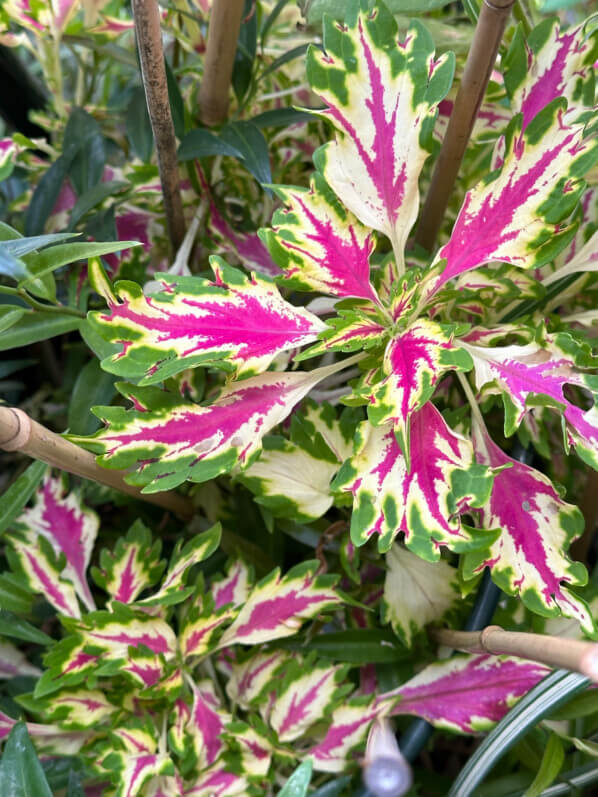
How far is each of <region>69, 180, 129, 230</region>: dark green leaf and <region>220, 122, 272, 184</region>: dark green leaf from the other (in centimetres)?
11

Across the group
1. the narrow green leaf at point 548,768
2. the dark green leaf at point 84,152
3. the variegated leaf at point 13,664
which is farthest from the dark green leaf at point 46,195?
the narrow green leaf at point 548,768

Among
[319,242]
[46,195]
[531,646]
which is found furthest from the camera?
[46,195]

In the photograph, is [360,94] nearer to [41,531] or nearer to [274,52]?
[274,52]

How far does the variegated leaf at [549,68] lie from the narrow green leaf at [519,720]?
363 millimetres

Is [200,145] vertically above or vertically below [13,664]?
above

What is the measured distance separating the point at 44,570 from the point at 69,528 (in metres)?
0.04

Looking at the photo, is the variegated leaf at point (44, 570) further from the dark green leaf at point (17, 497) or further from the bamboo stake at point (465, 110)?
the bamboo stake at point (465, 110)

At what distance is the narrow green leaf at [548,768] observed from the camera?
51 cm

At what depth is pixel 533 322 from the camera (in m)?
0.57

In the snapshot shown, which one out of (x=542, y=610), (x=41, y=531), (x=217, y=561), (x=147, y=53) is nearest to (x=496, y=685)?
(x=542, y=610)

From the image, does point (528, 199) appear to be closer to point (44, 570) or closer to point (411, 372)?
point (411, 372)

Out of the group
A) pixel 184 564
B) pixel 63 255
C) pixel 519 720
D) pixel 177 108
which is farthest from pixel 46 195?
pixel 519 720

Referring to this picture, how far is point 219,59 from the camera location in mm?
575

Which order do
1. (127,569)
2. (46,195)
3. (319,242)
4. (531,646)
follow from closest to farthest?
(531,646) < (319,242) < (127,569) < (46,195)
